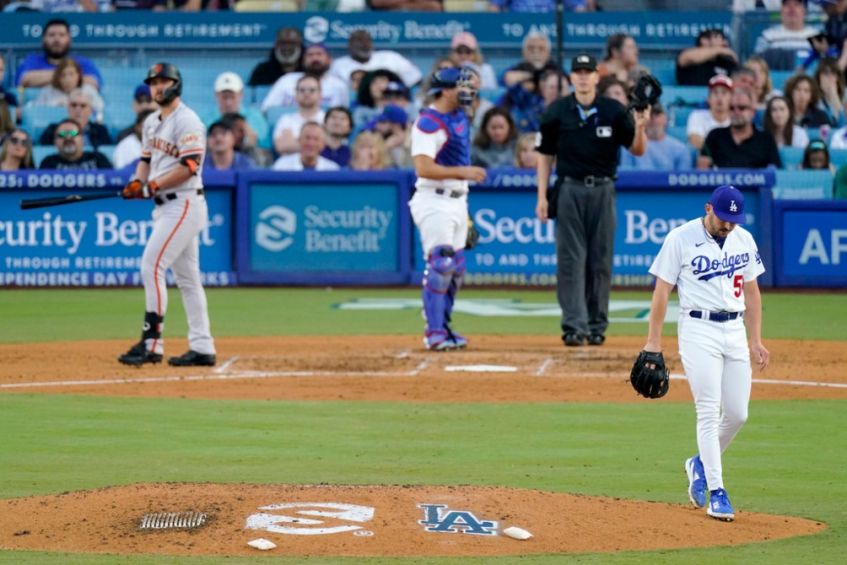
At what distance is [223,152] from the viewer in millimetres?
19516

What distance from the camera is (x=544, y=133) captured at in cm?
1405

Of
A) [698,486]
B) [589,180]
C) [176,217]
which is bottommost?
[698,486]

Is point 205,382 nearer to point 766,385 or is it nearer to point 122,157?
point 766,385

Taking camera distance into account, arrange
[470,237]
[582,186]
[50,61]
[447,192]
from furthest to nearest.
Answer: [50,61] < [582,186] < [470,237] < [447,192]

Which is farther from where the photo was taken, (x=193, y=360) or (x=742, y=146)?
(x=742, y=146)

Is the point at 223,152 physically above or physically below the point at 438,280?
above

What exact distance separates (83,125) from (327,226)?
11.7ft

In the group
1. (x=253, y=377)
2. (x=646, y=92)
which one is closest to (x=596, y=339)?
(x=646, y=92)

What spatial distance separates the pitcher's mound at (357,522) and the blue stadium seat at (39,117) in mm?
14360

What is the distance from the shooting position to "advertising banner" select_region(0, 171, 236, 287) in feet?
62.9

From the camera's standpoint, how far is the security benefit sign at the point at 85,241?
63.0 ft

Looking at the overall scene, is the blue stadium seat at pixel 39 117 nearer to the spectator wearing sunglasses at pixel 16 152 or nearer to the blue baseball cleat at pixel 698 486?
the spectator wearing sunglasses at pixel 16 152

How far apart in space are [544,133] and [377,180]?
18.1ft

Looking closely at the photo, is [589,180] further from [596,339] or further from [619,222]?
[619,222]
